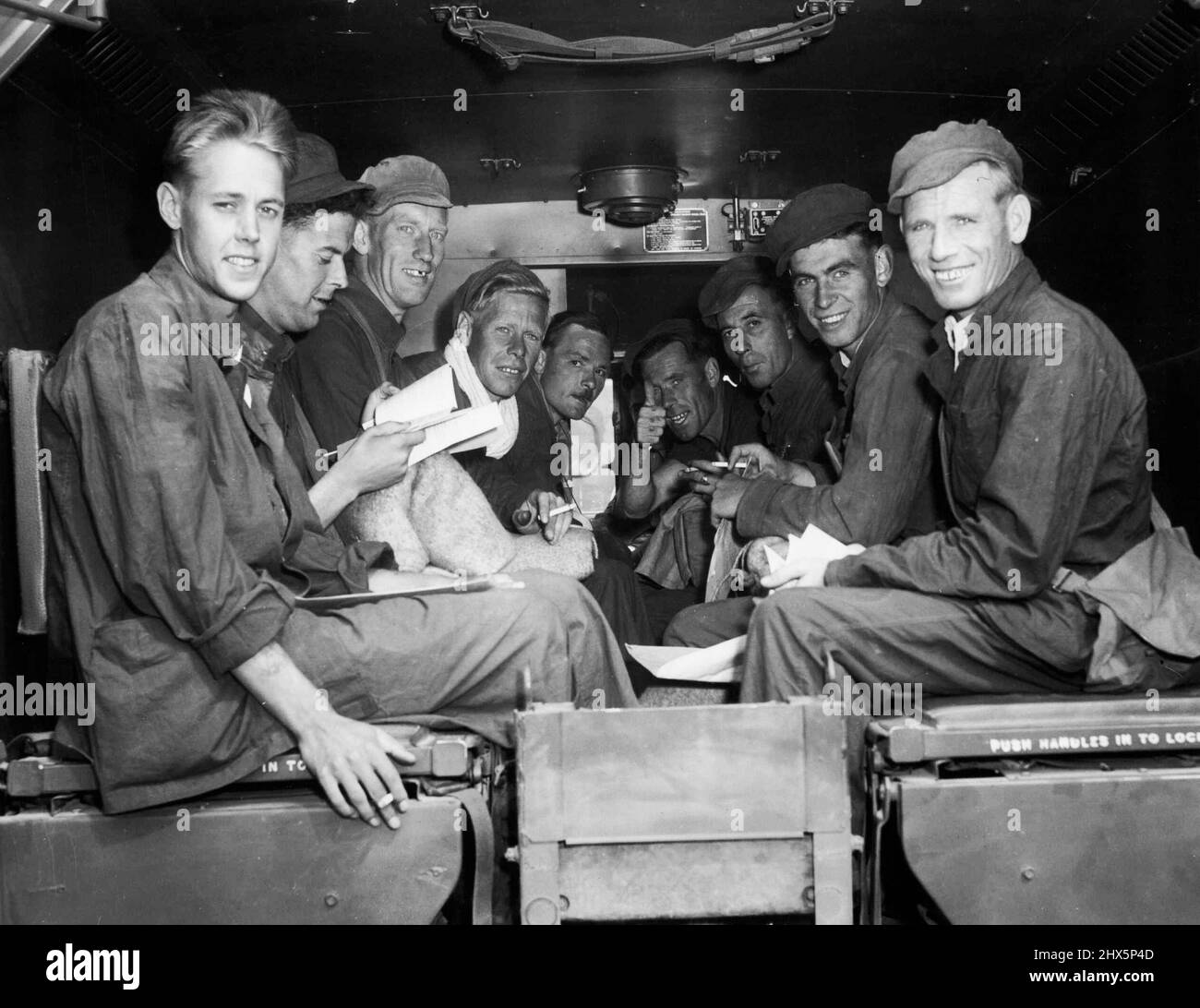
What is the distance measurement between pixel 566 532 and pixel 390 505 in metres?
0.71

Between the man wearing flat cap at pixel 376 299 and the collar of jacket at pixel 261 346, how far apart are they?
5.4 inches

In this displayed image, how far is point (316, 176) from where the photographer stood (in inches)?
139

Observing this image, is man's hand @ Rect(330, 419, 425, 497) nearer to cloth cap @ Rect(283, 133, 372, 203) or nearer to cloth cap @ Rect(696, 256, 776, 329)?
cloth cap @ Rect(283, 133, 372, 203)

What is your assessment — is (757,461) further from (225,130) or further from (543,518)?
(225,130)

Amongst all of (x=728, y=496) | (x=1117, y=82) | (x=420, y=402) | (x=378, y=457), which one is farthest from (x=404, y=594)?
(x=1117, y=82)

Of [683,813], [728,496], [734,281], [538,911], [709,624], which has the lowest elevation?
[538,911]

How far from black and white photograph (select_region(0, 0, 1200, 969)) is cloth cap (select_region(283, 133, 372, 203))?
0.6 inches

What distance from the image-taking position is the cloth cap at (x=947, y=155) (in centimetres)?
301

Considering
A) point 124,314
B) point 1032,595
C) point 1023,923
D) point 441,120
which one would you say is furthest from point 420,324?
point 1023,923

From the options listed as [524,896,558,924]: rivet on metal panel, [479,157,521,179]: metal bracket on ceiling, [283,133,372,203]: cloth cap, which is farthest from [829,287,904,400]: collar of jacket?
[524,896,558,924]: rivet on metal panel

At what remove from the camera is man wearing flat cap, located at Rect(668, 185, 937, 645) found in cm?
333

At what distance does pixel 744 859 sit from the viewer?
2258 millimetres

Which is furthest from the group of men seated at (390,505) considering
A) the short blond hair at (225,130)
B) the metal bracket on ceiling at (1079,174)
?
the metal bracket on ceiling at (1079,174)

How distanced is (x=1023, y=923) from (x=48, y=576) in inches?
79.2
